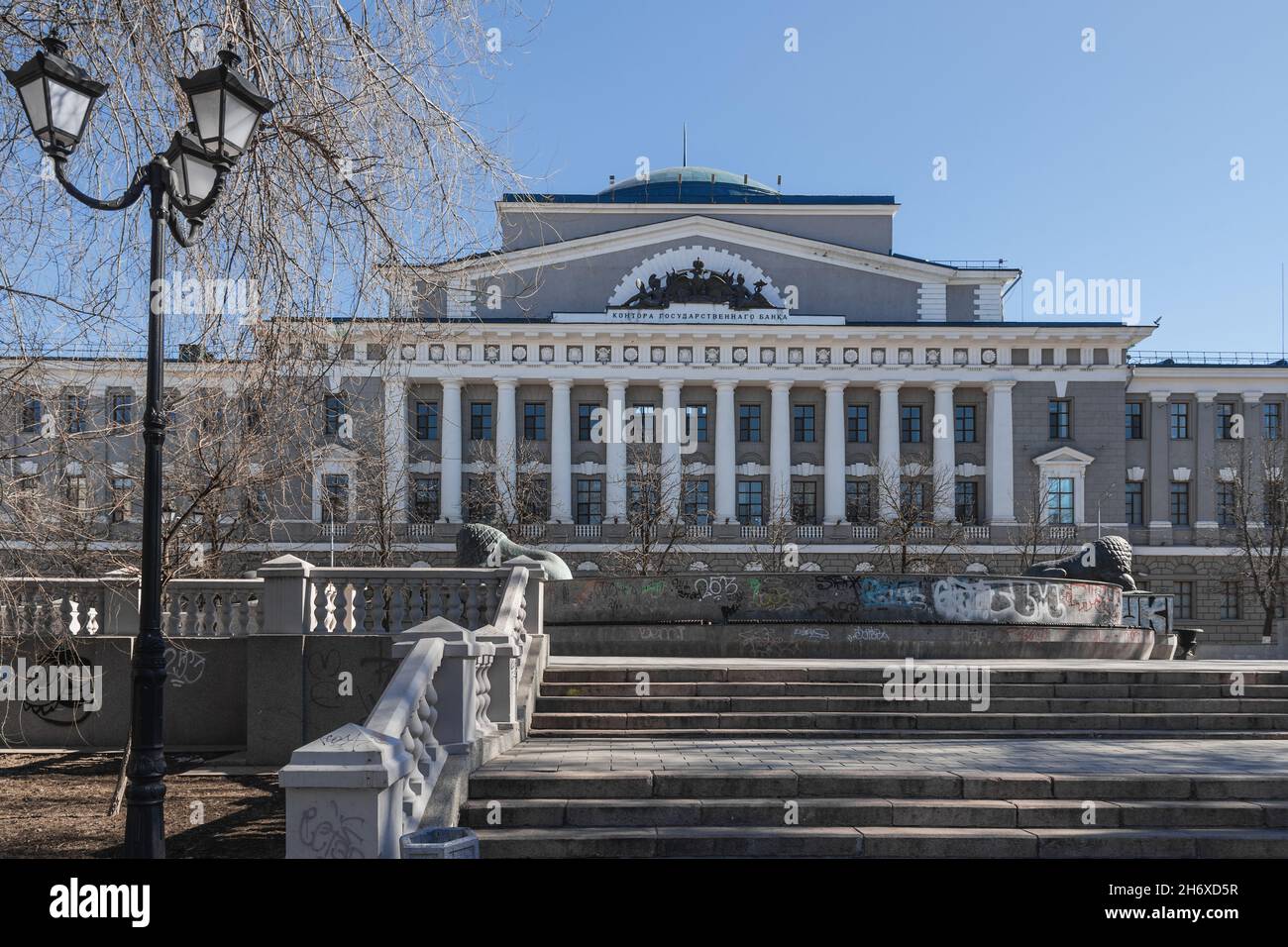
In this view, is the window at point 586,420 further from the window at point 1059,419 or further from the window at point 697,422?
the window at point 1059,419

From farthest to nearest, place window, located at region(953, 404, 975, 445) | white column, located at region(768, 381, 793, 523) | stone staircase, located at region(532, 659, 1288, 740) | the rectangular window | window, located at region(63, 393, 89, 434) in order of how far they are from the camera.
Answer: window, located at region(953, 404, 975, 445)
white column, located at region(768, 381, 793, 523)
the rectangular window
stone staircase, located at region(532, 659, 1288, 740)
window, located at region(63, 393, 89, 434)

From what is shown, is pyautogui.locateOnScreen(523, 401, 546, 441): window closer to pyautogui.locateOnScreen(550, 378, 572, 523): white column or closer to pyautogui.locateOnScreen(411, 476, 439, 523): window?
pyautogui.locateOnScreen(550, 378, 572, 523): white column

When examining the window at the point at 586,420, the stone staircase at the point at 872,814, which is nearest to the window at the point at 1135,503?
the window at the point at 586,420

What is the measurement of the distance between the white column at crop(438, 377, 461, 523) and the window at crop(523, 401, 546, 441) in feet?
12.1

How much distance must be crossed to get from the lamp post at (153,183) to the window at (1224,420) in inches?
2415

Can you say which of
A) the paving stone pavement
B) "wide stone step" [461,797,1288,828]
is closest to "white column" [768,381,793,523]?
the paving stone pavement

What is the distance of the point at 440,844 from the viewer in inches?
251

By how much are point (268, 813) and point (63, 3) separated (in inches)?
327

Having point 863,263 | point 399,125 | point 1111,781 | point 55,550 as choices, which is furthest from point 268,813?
point 863,263

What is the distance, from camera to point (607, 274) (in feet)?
196

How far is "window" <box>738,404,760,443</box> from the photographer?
59562 millimetres

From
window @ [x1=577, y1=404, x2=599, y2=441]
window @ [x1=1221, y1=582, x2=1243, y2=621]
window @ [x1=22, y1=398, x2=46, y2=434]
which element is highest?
window @ [x1=577, y1=404, x2=599, y2=441]

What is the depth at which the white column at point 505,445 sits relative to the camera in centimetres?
5372

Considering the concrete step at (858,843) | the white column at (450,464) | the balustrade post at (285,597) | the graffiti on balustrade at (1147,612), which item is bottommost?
the concrete step at (858,843)
